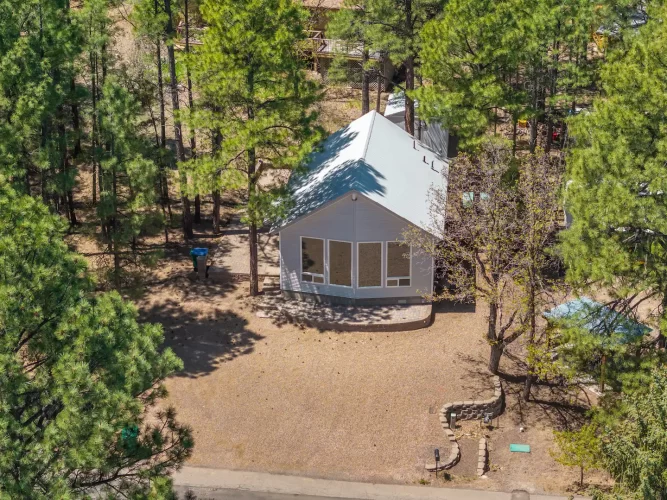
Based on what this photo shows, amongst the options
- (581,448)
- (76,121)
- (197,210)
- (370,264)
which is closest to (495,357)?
(581,448)

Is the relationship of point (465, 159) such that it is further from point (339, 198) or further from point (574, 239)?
point (574, 239)

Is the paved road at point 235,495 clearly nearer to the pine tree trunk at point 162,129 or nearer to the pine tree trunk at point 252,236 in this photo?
the pine tree trunk at point 252,236

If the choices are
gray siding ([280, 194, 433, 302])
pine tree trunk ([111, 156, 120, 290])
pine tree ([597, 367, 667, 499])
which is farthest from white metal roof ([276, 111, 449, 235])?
pine tree ([597, 367, 667, 499])

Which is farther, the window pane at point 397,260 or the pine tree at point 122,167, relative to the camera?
the window pane at point 397,260

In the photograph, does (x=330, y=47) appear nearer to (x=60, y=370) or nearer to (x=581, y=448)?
(x=581, y=448)

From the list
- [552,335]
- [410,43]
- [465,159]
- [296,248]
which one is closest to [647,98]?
[552,335]

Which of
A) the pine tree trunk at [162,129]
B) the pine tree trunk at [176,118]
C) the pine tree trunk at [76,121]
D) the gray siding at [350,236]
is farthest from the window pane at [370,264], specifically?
the pine tree trunk at [76,121]

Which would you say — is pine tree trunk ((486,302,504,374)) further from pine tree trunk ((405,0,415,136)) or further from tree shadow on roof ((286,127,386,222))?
pine tree trunk ((405,0,415,136))
